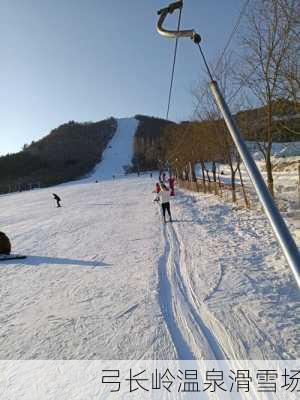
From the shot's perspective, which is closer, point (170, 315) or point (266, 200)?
point (266, 200)

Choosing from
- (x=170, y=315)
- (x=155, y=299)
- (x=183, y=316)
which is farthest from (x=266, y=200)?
(x=155, y=299)

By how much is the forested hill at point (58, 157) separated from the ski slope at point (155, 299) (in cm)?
6976

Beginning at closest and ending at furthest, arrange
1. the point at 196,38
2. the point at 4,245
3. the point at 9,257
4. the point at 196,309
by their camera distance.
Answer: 1. the point at 196,38
2. the point at 196,309
3. the point at 9,257
4. the point at 4,245

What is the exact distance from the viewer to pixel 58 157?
115250 mm

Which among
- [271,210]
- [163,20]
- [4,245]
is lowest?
[4,245]

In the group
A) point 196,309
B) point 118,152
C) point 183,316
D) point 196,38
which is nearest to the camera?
point 196,38

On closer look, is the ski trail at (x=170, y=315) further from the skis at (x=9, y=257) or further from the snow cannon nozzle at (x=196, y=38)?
the skis at (x=9, y=257)

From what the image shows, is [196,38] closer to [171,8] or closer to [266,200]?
[171,8]

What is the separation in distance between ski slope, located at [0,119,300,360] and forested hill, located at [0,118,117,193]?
229 ft

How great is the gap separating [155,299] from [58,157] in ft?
384

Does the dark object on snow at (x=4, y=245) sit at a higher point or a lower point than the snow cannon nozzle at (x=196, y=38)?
lower

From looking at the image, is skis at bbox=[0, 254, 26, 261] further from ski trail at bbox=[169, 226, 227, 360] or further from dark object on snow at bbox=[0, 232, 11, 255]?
ski trail at bbox=[169, 226, 227, 360]

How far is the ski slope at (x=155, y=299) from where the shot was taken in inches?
159

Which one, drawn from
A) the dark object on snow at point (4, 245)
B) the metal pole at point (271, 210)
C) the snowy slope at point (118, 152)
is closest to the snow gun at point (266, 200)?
the metal pole at point (271, 210)
